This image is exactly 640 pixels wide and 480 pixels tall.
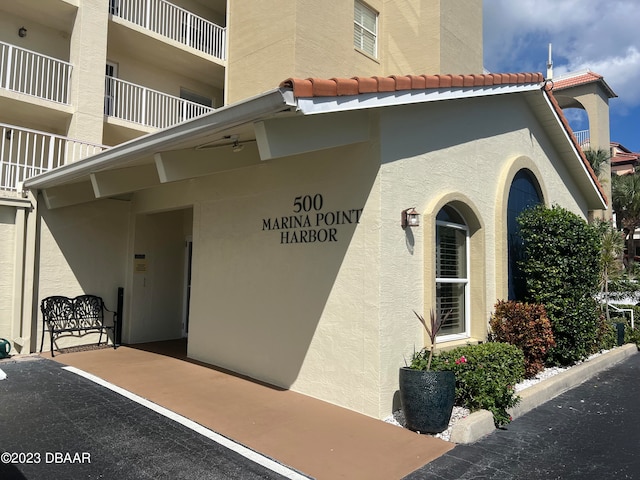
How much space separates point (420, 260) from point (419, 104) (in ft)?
6.96

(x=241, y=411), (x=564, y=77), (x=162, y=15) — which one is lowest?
(x=241, y=411)

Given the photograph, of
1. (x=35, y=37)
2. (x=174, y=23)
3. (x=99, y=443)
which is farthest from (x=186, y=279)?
(x=174, y=23)

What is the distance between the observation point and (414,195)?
6.08m

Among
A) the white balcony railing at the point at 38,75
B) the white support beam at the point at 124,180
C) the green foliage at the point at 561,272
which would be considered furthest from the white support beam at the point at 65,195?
the green foliage at the point at 561,272

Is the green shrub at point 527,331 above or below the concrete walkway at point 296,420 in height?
above

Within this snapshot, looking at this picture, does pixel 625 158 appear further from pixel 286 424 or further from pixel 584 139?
pixel 286 424

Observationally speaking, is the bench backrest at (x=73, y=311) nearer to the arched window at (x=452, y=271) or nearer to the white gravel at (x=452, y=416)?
the white gravel at (x=452, y=416)

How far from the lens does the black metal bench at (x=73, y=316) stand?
8.70 metres

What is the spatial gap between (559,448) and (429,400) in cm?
140

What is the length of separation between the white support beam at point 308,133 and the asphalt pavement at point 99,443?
2.95 metres

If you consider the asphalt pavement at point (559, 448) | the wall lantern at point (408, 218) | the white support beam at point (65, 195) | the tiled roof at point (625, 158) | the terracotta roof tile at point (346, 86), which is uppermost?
the tiled roof at point (625, 158)

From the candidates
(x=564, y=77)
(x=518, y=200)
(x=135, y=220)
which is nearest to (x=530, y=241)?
(x=518, y=200)

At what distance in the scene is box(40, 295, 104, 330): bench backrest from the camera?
28.7 feet

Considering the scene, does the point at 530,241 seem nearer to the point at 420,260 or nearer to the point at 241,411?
the point at 420,260
